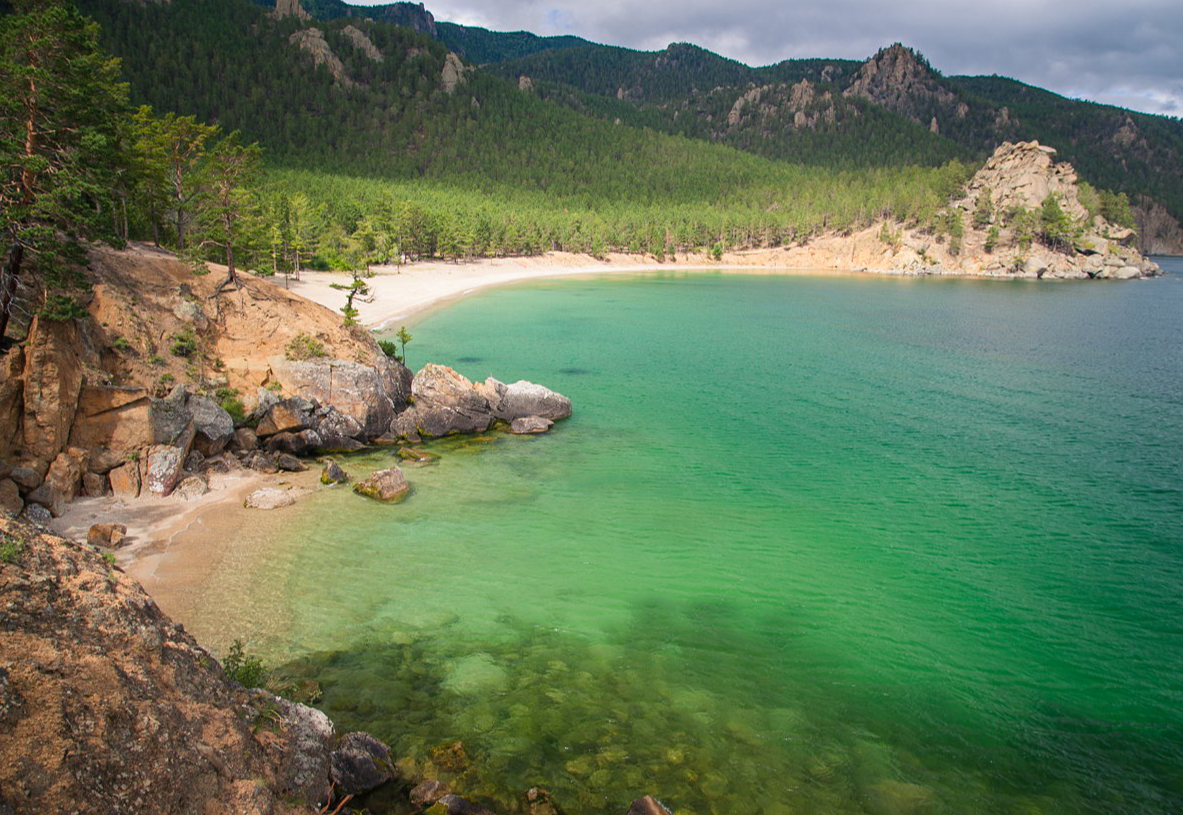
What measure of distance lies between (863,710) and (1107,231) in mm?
221145

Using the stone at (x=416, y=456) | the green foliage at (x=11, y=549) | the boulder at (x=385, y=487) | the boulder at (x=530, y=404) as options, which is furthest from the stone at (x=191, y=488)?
the green foliage at (x=11, y=549)

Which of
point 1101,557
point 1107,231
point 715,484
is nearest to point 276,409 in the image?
point 715,484

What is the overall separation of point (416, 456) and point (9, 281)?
16052 mm

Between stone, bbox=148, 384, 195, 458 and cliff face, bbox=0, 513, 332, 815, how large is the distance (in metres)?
18.2

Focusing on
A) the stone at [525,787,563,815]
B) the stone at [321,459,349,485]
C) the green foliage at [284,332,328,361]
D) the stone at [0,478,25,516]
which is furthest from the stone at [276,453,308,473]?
the stone at [525,787,563,815]

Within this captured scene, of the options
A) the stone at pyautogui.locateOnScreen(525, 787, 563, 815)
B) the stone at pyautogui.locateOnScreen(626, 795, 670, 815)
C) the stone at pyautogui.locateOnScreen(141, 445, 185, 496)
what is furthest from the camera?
the stone at pyautogui.locateOnScreen(141, 445, 185, 496)

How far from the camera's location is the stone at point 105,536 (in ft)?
66.8

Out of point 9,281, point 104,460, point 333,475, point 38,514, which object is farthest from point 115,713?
point 9,281

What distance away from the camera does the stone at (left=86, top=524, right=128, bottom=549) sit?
66.8 ft

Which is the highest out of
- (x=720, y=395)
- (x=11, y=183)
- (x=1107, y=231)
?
(x=1107, y=231)

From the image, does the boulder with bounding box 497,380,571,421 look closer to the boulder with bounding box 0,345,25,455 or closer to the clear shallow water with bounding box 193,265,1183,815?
the clear shallow water with bounding box 193,265,1183,815

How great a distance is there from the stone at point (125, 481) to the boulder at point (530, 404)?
17728 millimetres

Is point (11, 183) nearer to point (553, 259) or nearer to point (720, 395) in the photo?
point (720, 395)

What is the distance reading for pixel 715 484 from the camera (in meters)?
29.5
